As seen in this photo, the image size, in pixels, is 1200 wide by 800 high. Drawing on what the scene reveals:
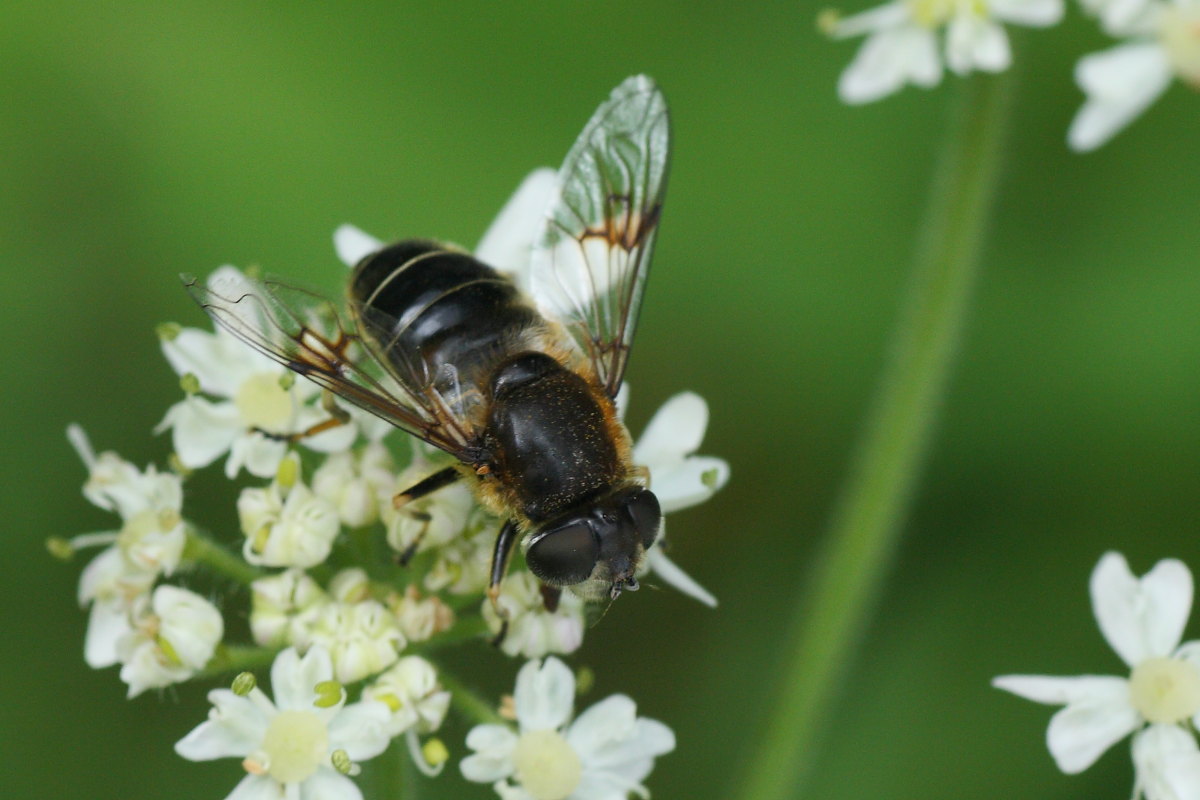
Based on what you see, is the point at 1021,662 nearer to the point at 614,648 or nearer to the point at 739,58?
the point at 614,648

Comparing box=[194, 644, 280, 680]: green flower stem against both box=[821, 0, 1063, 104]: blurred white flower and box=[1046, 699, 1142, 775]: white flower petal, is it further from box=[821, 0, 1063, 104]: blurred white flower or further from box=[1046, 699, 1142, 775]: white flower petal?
box=[821, 0, 1063, 104]: blurred white flower

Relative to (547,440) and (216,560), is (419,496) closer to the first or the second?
(547,440)

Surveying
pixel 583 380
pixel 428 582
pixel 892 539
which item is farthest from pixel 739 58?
pixel 428 582

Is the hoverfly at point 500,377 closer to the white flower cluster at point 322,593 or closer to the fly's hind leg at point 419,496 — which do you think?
the fly's hind leg at point 419,496

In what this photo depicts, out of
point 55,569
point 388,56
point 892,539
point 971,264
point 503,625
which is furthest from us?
point 388,56

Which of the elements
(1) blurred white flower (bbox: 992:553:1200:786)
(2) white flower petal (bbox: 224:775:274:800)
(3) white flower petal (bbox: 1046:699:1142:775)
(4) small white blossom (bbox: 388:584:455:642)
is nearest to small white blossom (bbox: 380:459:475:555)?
(4) small white blossom (bbox: 388:584:455:642)

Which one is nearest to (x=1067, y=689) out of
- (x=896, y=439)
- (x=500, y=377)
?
(x=896, y=439)
